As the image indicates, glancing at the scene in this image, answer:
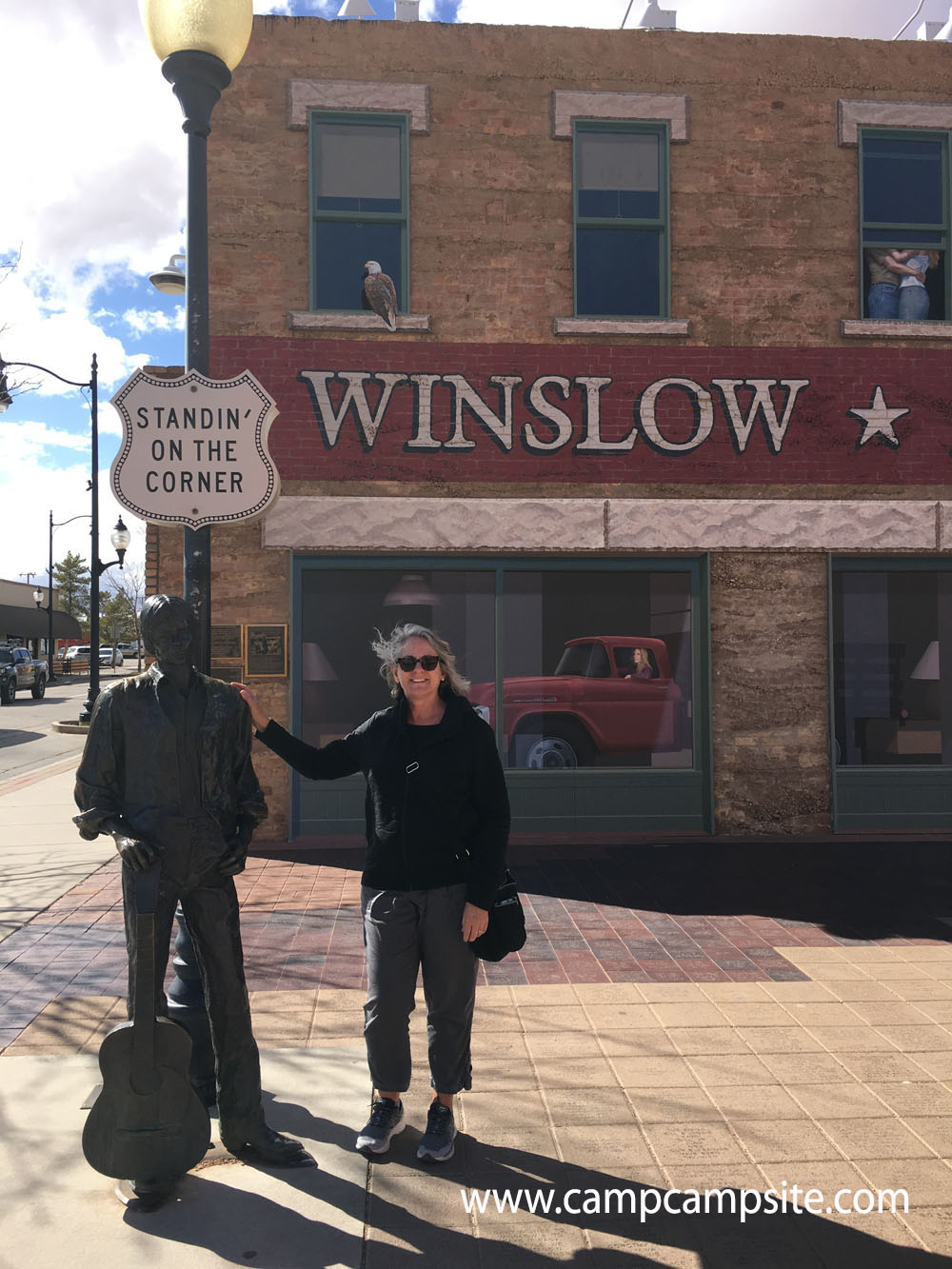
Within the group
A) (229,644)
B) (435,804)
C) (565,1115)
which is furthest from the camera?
(229,644)

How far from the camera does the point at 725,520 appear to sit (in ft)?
30.9

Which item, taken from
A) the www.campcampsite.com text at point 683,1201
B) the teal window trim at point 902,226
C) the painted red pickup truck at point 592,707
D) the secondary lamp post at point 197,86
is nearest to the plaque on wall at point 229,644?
the painted red pickup truck at point 592,707

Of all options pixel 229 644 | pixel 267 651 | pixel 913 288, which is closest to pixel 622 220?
pixel 913 288

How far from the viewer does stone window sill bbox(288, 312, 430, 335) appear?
30.0 feet

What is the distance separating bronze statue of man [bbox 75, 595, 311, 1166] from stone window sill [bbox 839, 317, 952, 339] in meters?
8.24

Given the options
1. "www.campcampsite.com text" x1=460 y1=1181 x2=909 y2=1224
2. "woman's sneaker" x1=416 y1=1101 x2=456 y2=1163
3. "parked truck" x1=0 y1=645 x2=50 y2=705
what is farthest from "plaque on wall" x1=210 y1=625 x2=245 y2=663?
"parked truck" x1=0 y1=645 x2=50 y2=705

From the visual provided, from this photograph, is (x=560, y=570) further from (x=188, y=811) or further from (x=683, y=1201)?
(x=683, y=1201)

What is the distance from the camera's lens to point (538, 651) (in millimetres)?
9492

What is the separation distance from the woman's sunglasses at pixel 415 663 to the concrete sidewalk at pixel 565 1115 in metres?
1.72

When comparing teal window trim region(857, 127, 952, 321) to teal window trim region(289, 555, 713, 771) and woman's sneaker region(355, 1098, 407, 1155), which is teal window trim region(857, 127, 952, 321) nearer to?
teal window trim region(289, 555, 713, 771)

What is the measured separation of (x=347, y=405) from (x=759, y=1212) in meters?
7.51

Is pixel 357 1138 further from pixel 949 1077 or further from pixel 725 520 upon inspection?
pixel 725 520

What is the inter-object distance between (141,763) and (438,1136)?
1.67m

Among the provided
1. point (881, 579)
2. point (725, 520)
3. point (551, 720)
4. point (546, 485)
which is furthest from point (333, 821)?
point (881, 579)
